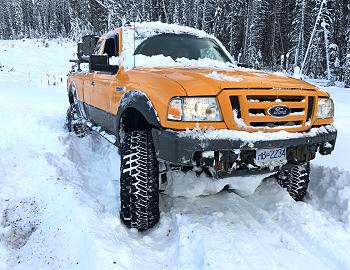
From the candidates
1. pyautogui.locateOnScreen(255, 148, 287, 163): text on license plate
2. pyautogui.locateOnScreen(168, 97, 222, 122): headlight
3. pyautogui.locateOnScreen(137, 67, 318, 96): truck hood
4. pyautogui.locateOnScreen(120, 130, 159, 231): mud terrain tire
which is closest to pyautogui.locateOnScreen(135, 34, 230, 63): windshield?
pyautogui.locateOnScreen(137, 67, 318, 96): truck hood

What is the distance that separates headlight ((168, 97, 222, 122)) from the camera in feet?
10.8

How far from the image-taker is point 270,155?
3.53 m

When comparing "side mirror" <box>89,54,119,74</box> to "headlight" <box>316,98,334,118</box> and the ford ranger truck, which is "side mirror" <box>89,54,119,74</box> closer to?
the ford ranger truck

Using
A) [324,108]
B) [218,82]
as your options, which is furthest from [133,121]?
[324,108]

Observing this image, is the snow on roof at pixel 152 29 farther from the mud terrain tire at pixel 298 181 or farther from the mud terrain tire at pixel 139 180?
the mud terrain tire at pixel 298 181

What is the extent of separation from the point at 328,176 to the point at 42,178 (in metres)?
3.32

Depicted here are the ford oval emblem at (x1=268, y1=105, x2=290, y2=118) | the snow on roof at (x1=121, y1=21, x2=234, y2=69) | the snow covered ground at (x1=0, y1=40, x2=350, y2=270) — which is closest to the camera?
the snow covered ground at (x1=0, y1=40, x2=350, y2=270)

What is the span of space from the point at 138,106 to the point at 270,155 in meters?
1.25

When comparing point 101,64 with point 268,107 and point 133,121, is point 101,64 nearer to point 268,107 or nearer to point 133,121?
point 133,121

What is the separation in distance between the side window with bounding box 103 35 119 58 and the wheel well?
3.87ft

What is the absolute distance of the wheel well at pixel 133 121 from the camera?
3.98 meters

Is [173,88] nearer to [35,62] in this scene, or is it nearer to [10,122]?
[10,122]

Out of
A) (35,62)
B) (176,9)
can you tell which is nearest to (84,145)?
(35,62)

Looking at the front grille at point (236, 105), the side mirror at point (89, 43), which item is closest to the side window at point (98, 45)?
the side mirror at point (89, 43)
